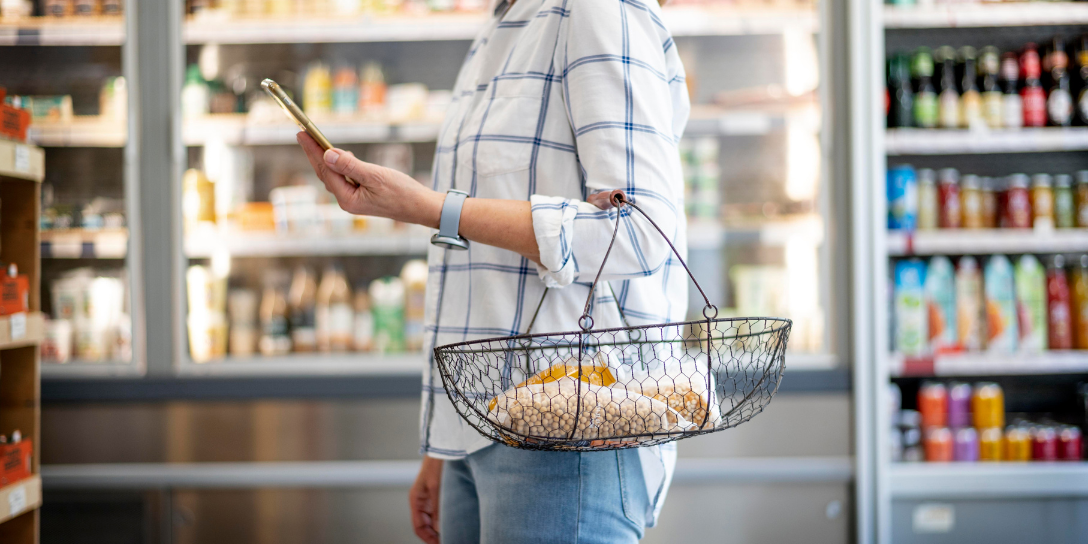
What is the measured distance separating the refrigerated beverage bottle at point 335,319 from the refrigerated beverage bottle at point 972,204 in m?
2.03

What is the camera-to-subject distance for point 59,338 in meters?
2.17

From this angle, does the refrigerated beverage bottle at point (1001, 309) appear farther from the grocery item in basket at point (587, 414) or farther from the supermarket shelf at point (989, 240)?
the grocery item in basket at point (587, 414)

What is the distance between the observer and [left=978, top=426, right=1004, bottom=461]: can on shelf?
206 centimetres

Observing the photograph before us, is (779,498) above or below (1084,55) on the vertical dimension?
below

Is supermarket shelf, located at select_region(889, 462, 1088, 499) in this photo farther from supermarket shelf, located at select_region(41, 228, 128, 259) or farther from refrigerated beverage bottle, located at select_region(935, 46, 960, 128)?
supermarket shelf, located at select_region(41, 228, 128, 259)

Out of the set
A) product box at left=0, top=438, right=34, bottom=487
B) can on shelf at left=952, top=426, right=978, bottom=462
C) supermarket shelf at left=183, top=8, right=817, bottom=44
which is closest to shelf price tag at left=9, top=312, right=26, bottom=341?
product box at left=0, top=438, right=34, bottom=487

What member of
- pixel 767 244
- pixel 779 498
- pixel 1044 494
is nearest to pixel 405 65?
pixel 767 244

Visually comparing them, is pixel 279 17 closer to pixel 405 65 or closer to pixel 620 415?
pixel 405 65

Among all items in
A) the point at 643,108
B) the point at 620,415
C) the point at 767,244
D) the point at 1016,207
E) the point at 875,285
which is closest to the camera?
the point at 620,415

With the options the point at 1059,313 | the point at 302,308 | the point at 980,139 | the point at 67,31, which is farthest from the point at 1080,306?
the point at 67,31

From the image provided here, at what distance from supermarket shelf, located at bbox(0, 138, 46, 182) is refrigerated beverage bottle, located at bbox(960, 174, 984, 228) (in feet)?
8.08

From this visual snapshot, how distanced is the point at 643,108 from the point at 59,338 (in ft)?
7.37

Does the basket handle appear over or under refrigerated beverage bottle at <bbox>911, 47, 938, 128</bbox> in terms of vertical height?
under

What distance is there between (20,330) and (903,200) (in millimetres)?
2251
